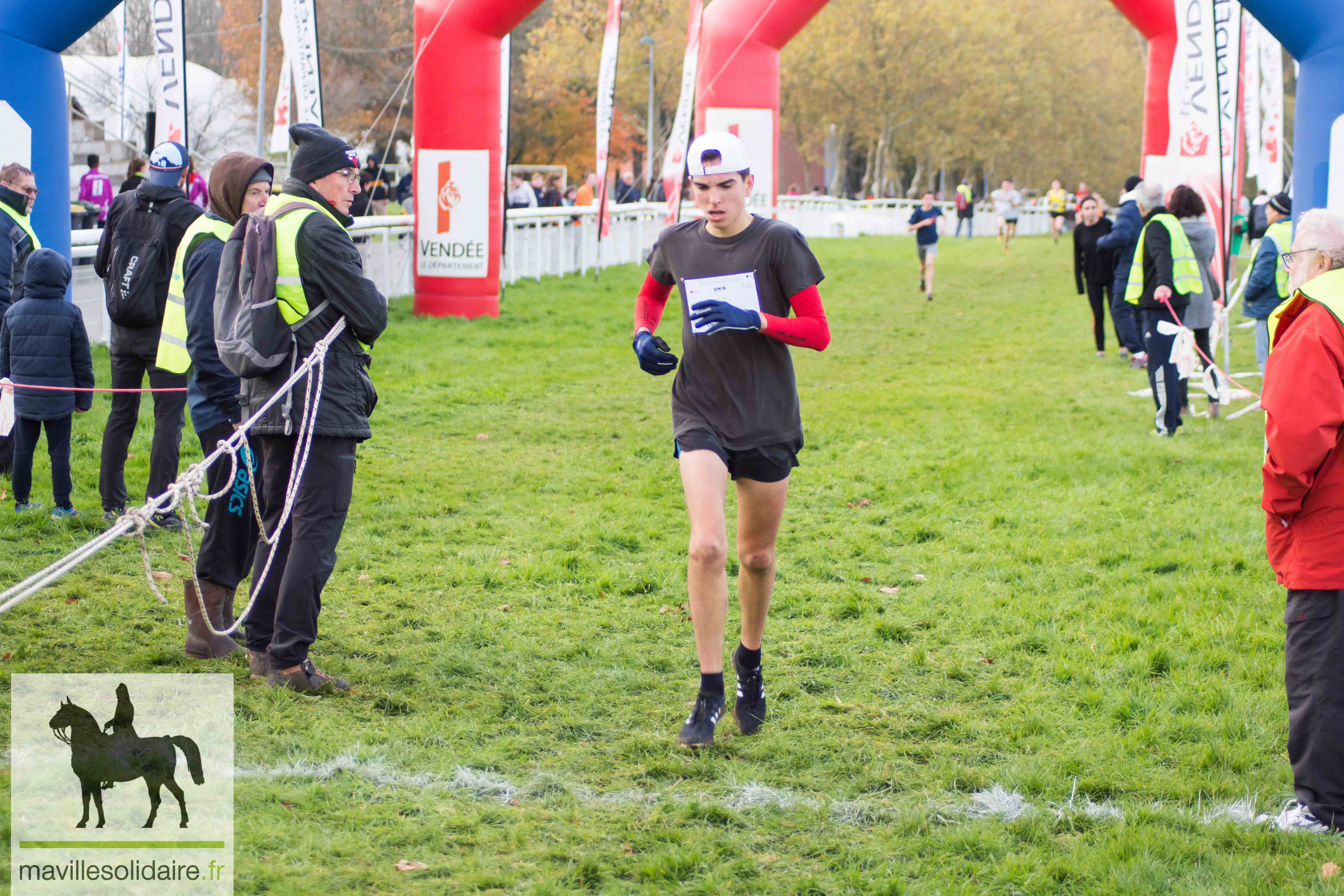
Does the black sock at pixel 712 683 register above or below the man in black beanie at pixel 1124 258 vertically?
below

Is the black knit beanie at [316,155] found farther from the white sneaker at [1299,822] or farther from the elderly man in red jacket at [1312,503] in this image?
the white sneaker at [1299,822]

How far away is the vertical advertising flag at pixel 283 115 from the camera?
49.4 feet

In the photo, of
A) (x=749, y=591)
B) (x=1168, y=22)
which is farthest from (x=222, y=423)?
(x=1168, y=22)

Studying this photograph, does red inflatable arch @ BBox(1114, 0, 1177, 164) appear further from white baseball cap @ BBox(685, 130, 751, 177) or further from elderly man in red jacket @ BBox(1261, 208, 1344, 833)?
elderly man in red jacket @ BBox(1261, 208, 1344, 833)

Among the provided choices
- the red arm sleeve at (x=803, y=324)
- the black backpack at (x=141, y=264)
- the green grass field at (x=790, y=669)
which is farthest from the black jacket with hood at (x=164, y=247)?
the red arm sleeve at (x=803, y=324)

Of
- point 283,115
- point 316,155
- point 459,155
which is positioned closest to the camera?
point 316,155

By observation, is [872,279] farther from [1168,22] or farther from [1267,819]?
[1267,819]

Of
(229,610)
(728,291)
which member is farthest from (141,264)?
(728,291)

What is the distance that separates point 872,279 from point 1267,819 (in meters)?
22.0

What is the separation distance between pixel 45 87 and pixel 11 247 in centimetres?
175

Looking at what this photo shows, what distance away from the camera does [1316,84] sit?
780cm

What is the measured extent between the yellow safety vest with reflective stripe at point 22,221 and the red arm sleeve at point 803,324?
17.4 ft

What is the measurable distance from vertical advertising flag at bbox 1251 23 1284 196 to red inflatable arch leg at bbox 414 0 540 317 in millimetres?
13726

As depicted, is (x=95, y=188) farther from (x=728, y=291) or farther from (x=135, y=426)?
(x=728, y=291)
